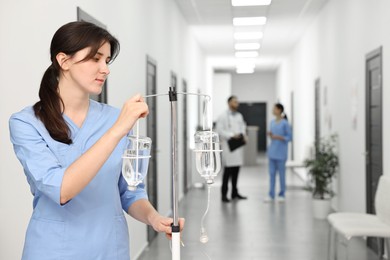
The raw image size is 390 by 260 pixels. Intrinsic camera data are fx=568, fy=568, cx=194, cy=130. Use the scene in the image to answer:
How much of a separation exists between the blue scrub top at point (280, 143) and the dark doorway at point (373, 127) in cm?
304

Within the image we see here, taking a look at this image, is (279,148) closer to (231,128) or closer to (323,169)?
(231,128)

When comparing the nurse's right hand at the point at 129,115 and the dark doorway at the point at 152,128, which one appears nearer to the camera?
the nurse's right hand at the point at 129,115

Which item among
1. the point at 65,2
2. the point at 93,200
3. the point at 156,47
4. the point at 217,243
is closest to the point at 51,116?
the point at 93,200

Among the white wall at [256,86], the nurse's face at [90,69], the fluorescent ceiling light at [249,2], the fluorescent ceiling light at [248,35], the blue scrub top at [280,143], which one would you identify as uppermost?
the fluorescent ceiling light at [248,35]

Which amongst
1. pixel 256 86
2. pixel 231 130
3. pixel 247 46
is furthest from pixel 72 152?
pixel 256 86

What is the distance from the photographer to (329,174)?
293 inches

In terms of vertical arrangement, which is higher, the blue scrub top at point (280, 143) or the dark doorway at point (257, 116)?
the dark doorway at point (257, 116)

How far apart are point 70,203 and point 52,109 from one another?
237mm

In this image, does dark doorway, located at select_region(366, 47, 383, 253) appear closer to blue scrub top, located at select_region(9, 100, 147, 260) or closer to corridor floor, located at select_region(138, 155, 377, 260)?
corridor floor, located at select_region(138, 155, 377, 260)

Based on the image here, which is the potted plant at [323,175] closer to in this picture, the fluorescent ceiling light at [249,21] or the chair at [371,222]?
the chair at [371,222]

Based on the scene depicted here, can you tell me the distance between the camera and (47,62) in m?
3.02

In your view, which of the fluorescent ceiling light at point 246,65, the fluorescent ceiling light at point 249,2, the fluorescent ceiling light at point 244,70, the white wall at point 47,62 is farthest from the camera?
the fluorescent ceiling light at point 244,70

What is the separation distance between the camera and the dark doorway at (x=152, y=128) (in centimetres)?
593

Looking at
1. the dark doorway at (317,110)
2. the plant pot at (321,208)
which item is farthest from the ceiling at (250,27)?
the plant pot at (321,208)
